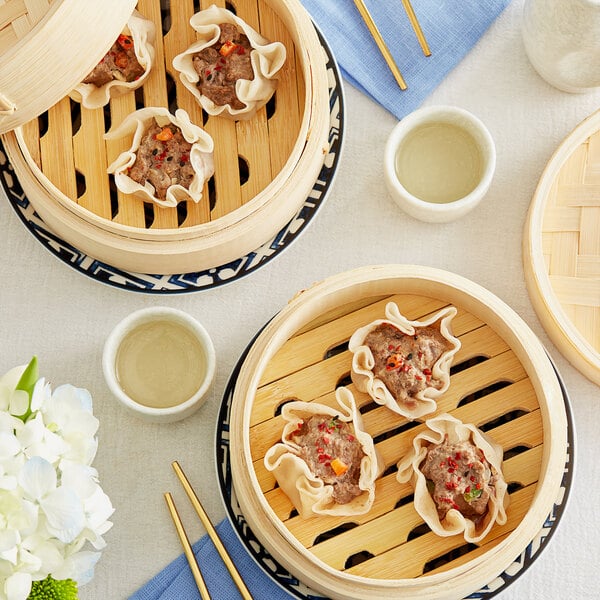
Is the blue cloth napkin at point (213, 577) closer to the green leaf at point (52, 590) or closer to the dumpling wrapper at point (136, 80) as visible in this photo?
the green leaf at point (52, 590)

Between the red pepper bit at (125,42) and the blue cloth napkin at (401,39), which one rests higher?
the red pepper bit at (125,42)

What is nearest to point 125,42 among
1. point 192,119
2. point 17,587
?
point 192,119

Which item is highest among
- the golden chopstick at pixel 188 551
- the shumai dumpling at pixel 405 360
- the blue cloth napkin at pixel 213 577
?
the shumai dumpling at pixel 405 360

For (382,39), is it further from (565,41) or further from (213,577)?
(213,577)

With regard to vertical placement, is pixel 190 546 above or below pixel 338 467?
below

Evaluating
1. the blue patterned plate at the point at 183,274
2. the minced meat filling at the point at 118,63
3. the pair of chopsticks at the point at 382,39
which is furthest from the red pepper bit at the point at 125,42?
Result: the pair of chopsticks at the point at 382,39

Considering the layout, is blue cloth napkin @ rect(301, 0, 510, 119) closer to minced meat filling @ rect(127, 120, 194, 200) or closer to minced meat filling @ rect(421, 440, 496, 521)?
minced meat filling @ rect(127, 120, 194, 200)

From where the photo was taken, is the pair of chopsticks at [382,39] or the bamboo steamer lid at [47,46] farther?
the pair of chopsticks at [382,39]
